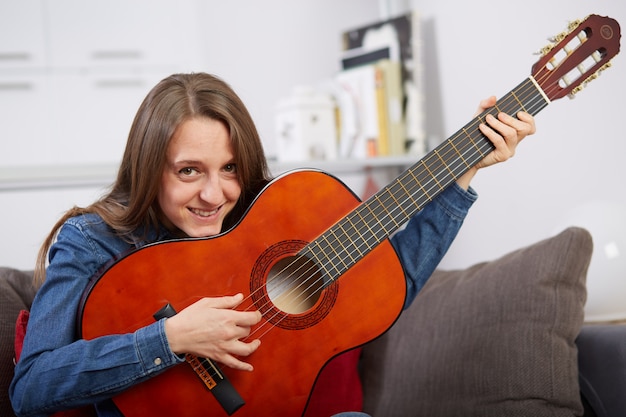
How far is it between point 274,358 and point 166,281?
232mm

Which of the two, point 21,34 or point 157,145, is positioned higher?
point 21,34

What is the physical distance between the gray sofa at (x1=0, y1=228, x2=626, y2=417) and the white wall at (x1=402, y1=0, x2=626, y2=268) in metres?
0.31

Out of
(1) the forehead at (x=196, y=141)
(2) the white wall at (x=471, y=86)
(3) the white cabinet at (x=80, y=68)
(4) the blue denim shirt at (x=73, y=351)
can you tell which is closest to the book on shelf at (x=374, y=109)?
(2) the white wall at (x=471, y=86)

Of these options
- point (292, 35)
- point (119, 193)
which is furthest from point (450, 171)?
point (292, 35)

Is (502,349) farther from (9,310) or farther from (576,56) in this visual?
(9,310)

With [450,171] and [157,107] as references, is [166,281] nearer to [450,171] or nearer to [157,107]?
[157,107]

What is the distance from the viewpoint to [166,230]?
1349 mm

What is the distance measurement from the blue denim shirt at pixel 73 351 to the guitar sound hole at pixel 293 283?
23 cm

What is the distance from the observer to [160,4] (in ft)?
9.24

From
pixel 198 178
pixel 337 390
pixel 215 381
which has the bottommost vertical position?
pixel 337 390

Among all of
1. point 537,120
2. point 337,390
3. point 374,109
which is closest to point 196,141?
point 337,390

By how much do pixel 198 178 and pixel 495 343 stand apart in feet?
2.38

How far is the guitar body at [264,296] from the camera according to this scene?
115cm

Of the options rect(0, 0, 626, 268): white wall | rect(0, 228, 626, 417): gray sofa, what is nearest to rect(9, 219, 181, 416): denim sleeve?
rect(0, 228, 626, 417): gray sofa
